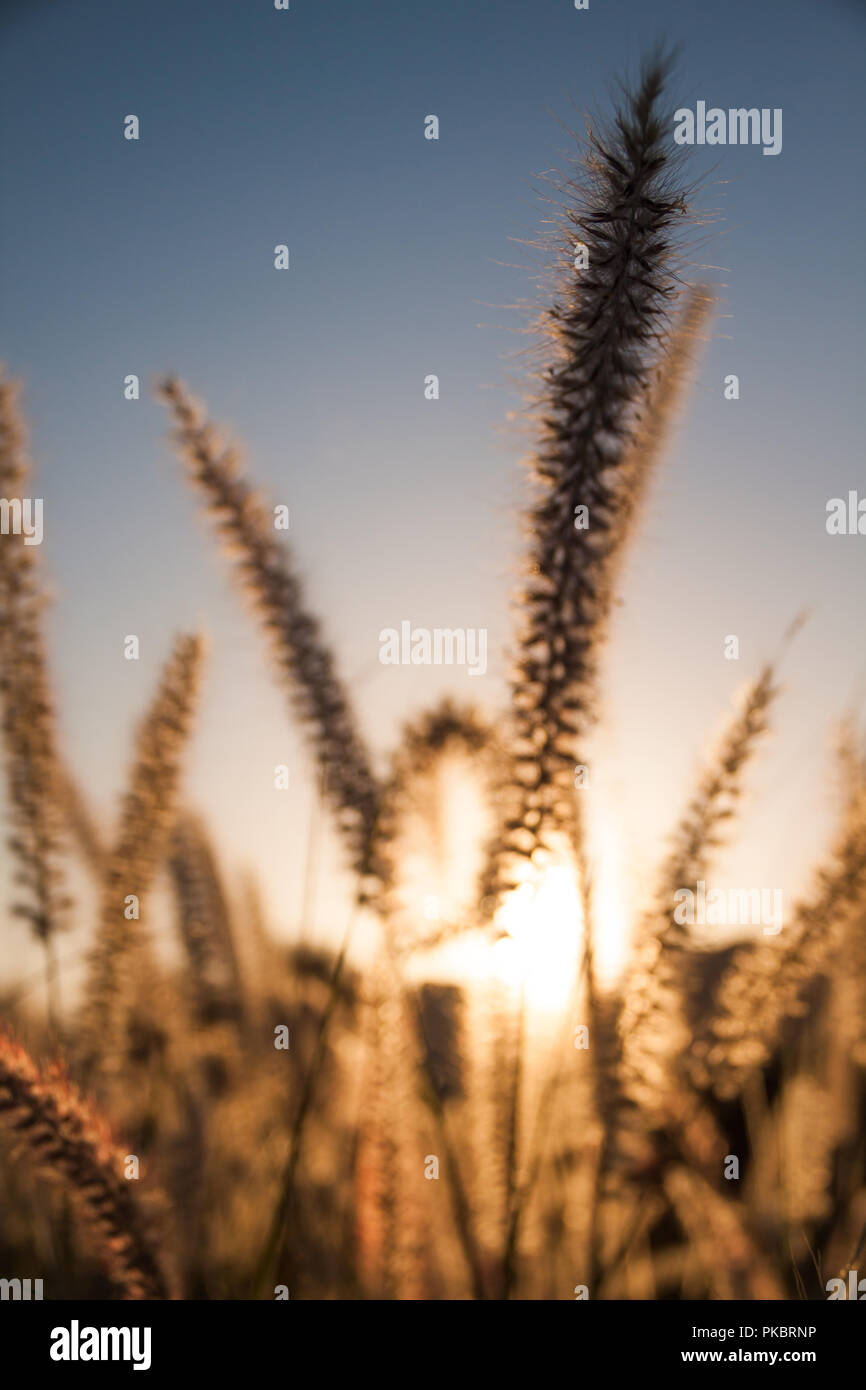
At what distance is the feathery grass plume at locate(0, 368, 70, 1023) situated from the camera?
1645 millimetres

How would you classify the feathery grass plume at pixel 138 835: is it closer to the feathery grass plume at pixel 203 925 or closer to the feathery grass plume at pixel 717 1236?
the feathery grass plume at pixel 203 925

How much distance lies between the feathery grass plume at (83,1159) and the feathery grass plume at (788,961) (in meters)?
1.12

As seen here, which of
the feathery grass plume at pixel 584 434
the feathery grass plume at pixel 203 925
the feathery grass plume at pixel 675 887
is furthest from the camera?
the feathery grass plume at pixel 203 925

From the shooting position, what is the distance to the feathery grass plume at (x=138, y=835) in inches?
70.4

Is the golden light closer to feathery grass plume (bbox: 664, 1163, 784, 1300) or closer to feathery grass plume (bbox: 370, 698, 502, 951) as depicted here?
feathery grass plume (bbox: 370, 698, 502, 951)

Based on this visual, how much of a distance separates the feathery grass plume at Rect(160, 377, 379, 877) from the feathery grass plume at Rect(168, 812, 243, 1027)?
3.70 feet

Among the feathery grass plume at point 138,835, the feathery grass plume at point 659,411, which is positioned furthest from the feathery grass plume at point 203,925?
the feathery grass plume at point 659,411

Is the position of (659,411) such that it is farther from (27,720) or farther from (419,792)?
(27,720)

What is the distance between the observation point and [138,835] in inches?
71.8

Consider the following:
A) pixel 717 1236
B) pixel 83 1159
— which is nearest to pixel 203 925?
pixel 83 1159

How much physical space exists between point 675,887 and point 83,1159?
1118 mm
